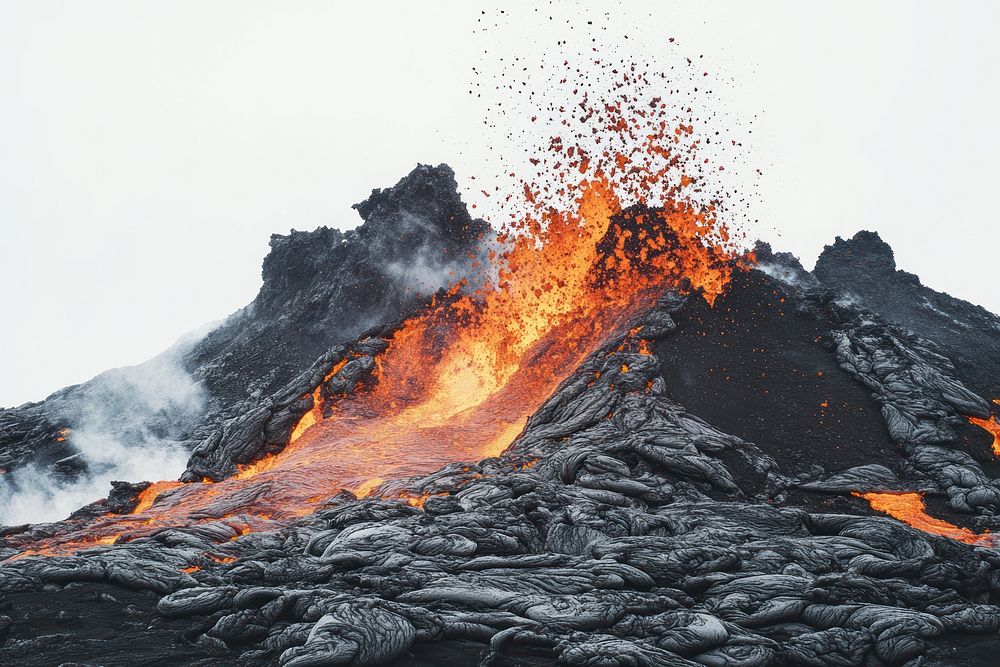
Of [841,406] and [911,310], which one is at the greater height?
[841,406]

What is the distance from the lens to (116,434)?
127 ft

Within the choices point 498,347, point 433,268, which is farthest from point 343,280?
point 498,347

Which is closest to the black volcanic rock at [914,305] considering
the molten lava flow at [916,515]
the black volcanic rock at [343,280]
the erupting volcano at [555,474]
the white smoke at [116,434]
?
the erupting volcano at [555,474]

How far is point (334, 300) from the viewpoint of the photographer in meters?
43.5

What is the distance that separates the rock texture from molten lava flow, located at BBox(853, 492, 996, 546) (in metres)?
0.33

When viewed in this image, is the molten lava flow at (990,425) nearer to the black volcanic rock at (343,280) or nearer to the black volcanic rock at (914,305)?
the black volcanic rock at (914,305)

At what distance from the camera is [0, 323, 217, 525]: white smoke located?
33.3 m

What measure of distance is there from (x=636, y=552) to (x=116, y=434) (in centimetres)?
3683

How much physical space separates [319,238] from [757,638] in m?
44.2

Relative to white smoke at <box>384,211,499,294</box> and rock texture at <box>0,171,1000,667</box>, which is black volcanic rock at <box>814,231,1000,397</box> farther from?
white smoke at <box>384,211,499,294</box>

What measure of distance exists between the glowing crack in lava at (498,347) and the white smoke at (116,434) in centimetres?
1307

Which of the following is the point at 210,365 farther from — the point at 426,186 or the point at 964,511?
the point at 964,511

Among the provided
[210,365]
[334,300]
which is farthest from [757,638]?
[210,365]

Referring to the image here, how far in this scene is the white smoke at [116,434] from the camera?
33.3 m
